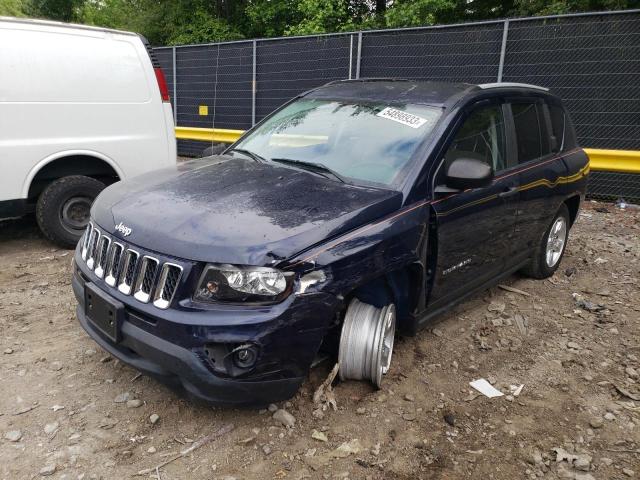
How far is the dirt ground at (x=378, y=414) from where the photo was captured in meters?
2.57

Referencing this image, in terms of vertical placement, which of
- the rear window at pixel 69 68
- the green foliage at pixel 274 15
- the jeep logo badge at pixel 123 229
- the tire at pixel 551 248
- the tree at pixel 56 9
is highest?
the tree at pixel 56 9

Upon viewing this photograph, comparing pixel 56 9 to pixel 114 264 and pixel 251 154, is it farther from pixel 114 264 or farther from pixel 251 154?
pixel 114 264

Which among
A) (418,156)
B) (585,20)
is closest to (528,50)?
(585,20)

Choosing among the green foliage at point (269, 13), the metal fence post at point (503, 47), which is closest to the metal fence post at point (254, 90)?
the green foliage at point (269, 13)

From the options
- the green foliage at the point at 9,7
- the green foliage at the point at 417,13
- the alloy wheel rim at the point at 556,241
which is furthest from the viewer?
the green foliage at the point at 9,7

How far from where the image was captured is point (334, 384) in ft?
10.4

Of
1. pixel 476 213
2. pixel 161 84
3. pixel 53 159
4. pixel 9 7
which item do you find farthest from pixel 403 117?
pixel 9 7

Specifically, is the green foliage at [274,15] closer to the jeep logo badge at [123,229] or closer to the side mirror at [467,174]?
the side mirror at [467,174]

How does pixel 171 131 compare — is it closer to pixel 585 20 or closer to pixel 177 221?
pixel 177 221

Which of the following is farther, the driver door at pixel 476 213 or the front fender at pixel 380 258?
the driver door at pixel 476 213

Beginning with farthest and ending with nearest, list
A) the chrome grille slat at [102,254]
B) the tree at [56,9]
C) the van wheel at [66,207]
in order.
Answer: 1. the tree at [56,9]
2. the van wheel at [66,207]
3. the chrome grille slat at [102,254]

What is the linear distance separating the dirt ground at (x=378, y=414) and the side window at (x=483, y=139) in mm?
1319

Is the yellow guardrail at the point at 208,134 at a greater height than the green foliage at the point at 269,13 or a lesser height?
lesser

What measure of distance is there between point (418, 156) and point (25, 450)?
104 inches
